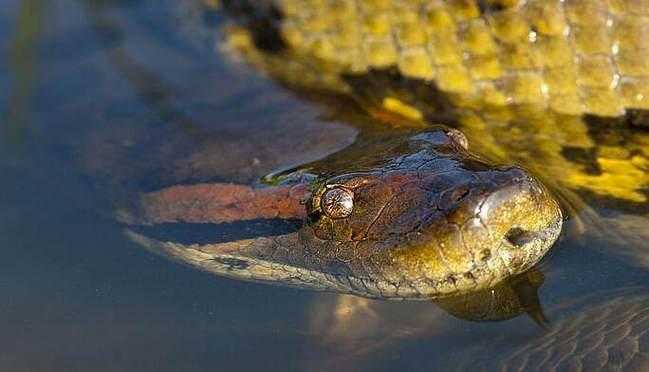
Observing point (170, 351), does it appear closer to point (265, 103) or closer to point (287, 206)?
point (287, 206)

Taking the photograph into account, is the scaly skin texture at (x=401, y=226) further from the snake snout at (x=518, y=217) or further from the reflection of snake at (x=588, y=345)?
the reflection of snake at (x=588, y=345)

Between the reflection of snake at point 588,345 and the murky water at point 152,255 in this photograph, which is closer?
the reflection of snake at point 588,345

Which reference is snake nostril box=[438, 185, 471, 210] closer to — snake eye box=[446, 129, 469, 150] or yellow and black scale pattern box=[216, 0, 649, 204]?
snake eye box=[446, 129, 469, 150]

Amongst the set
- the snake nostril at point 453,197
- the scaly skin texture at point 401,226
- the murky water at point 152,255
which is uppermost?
the snake nostril at point 453,197

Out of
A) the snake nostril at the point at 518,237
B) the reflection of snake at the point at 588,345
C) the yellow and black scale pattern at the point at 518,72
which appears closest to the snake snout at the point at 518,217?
the snake nostril at the point at 518,237

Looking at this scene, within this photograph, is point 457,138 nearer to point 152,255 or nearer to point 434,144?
point 434,144

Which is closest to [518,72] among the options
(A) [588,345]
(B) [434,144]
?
(B) [434,144]

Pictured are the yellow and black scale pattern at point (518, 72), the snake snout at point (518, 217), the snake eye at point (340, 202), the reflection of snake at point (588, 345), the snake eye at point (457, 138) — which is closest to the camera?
the reflection of snake at point (588, 345)

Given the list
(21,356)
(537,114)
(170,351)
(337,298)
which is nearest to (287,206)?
(337,298)
